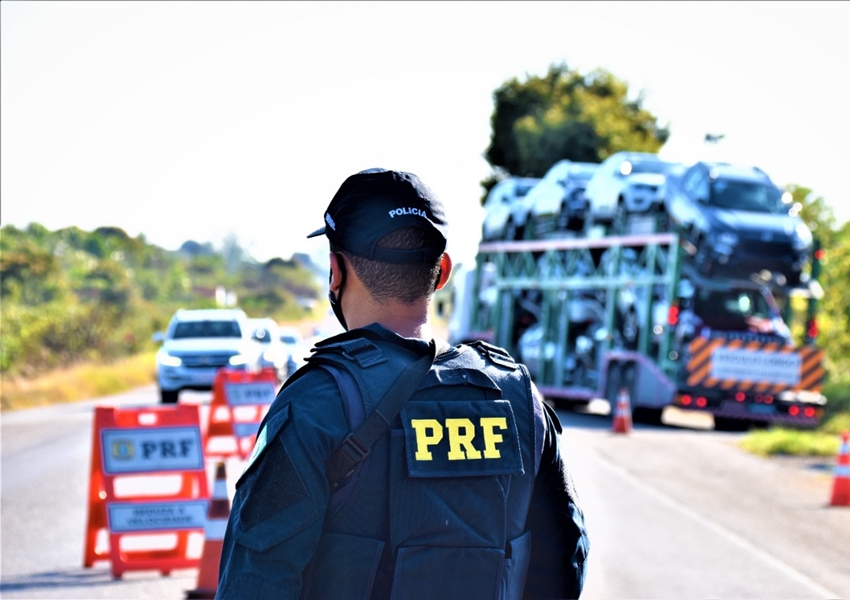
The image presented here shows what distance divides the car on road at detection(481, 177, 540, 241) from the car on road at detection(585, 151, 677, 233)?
4.08 meters

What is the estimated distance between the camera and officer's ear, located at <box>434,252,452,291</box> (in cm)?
304

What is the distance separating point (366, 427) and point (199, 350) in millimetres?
24759

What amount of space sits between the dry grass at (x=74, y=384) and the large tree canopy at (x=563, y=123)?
19607mm

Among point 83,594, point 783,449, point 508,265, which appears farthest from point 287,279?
point 83,594

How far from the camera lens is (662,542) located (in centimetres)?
1112

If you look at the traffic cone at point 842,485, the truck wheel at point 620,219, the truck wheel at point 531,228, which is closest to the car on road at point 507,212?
the truck wheel at point 531,228

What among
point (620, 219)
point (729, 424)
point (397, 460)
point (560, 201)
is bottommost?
point (729, 424)

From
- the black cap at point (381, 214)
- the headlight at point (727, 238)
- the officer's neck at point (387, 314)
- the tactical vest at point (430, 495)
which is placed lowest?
the headlight at point (727, 238)

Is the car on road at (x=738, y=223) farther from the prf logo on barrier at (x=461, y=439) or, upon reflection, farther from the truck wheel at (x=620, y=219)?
the prf logo on barrier at (x=461, y=439)

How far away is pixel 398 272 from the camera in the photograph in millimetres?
2928

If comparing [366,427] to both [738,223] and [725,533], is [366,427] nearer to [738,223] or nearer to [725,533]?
[725,533]

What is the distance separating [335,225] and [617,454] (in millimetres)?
15953

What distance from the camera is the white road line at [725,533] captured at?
31.0 ft

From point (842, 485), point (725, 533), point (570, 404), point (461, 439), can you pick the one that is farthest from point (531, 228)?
point (461, 439)
